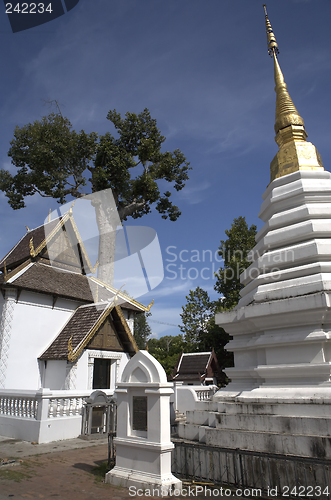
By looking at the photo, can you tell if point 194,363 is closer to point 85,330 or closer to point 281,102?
point 85,330

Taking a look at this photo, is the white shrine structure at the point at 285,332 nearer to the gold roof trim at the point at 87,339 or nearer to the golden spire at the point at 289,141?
the golden spire at the point at 289,141

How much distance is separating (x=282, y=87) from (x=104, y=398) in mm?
9466

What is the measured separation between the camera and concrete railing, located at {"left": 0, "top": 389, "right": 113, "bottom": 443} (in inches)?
331

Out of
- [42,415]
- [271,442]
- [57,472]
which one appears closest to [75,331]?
[42,415]

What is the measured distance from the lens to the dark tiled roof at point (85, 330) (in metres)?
13.1

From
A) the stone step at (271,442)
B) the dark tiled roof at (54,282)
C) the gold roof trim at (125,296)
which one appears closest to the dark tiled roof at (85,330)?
the dark tiled roof at (54,282)

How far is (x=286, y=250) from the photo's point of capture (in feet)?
21.1

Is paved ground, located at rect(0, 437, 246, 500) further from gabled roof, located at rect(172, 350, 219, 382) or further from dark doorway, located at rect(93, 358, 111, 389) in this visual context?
gabled roof, located at rect(172, 350, 219, 382)

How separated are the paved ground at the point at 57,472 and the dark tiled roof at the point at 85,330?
509 cm

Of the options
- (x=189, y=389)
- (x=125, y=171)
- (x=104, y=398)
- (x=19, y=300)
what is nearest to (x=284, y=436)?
(x=104, y=398)

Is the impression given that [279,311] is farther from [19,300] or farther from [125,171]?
[125,171]

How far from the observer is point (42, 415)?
8375mm

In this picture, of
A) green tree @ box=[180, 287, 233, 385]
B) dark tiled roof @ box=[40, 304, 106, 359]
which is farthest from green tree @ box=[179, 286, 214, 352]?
dark tiled roof @ box=[40, 304, 106, 359]

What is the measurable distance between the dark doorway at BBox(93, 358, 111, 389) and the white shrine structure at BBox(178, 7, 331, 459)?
8.32 meters
